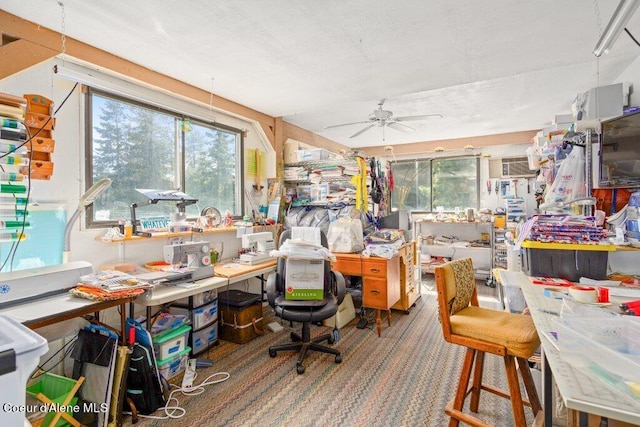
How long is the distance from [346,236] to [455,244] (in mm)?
2929

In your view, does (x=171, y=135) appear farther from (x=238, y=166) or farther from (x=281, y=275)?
(x=281, y=275)

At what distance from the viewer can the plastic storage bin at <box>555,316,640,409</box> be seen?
0.77m

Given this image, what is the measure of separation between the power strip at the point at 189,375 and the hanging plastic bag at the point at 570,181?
2858 mm

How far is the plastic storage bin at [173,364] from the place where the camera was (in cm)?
217

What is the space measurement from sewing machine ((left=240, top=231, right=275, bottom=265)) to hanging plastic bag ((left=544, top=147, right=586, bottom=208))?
2.36 m

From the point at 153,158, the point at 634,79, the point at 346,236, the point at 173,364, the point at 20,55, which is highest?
the point at 634,79

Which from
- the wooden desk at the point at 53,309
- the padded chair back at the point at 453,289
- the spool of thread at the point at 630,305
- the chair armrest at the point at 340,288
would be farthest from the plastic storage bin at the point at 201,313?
the spool of thread at the point at 630,305

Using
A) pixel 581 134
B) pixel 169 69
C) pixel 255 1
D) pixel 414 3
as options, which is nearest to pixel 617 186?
pixel 581 134

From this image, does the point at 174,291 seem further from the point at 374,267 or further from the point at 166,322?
the point at 374,267

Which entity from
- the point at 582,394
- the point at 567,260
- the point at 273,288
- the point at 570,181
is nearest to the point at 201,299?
the point at 273,288

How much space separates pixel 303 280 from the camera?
2.42 m

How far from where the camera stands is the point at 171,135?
301cm

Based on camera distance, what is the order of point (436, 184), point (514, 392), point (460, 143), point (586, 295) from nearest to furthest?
1. point (586, 295)
2. point (514, 392)
3. point (460, 143)
4. point (436, 184)

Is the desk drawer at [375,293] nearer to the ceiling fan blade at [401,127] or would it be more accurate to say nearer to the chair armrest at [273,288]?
the chair armrest at [273,288]
